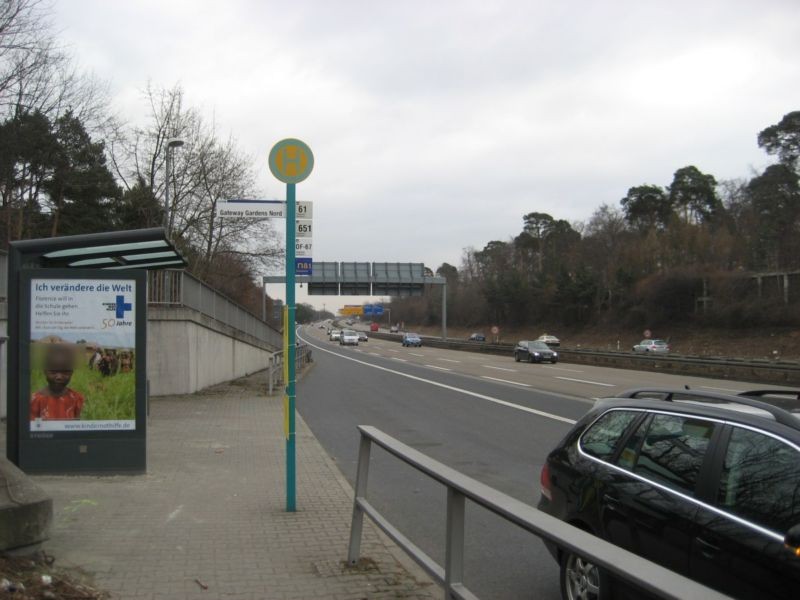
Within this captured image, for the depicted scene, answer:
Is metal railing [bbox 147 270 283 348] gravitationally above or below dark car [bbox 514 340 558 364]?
above

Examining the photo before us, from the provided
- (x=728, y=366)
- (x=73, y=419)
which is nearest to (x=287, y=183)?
(x=73, y=419)

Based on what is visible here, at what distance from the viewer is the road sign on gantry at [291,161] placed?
260 inches

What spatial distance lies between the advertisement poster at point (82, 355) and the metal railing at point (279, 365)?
3185 millimetres

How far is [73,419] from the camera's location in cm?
759

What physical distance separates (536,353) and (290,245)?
116 feet

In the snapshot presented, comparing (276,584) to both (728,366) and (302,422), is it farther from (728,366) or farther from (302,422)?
(728,366)

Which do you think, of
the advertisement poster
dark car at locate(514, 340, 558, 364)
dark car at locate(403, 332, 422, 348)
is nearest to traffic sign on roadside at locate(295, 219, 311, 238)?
the advertisement poster

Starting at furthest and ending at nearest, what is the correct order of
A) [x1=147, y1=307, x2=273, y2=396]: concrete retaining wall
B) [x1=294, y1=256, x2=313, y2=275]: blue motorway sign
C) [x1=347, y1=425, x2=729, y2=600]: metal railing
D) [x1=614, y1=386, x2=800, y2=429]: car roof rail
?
[x1=147, y1=307, x2=273, y2=396]: concrete retaining wall < [x1=294, y1=256, x2=313, y2=275]: blue motorway sign < [x1=614, y1=386, x2=800, y2=429]: car roof rail < [x1=347, y1=425, x2=729, y2=600]: metal railing

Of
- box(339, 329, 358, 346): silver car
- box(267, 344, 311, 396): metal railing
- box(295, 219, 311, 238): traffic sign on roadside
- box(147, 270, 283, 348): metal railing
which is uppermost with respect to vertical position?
box(295, 219, 311, 238): traffic sign on roadside

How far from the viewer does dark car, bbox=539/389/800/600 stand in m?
2.99

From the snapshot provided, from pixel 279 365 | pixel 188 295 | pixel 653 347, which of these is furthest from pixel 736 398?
pixel 653 347

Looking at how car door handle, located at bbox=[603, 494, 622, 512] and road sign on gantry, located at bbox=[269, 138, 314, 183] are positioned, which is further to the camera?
road sign on gantry, located at bbox=[269, 138, 314, 183]

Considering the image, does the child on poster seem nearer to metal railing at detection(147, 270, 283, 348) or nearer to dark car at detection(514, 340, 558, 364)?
metal railing at detection(147, 270, 283, 348)

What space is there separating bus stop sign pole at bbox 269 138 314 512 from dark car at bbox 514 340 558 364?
115 ft
